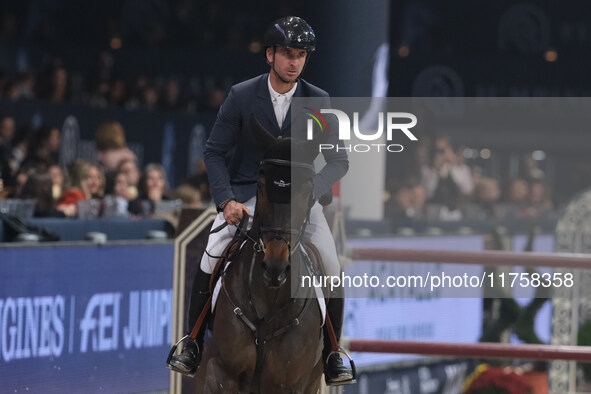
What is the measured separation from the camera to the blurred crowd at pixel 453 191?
11.4 m

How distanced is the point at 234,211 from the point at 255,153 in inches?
15.8

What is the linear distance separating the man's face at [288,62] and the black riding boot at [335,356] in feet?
3.53

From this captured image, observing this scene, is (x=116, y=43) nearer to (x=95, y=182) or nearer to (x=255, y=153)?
(x=95, y=182)

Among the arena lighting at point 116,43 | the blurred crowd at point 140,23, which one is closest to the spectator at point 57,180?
the blurred crowd at point 140,23

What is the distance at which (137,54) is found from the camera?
675 inches

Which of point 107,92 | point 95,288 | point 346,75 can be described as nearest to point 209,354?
point 95,288

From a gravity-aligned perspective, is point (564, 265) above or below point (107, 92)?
below

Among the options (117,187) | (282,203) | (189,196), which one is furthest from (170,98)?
(282,203)

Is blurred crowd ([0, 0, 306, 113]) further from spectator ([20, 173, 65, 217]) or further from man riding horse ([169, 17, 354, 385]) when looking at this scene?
man riding horse ([169, 17, 354, 385])

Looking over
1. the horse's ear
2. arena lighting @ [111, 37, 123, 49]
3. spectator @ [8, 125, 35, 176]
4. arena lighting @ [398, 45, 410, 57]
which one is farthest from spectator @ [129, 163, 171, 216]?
arena lighting @ [398, 45, 410, 57]

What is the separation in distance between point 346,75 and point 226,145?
13.0ft

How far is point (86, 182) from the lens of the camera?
9203mm

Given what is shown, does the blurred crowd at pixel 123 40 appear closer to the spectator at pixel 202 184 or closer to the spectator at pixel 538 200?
the spectator at pixel 202 184

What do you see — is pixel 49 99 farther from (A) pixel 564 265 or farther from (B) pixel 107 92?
(A) pixel 564 265
